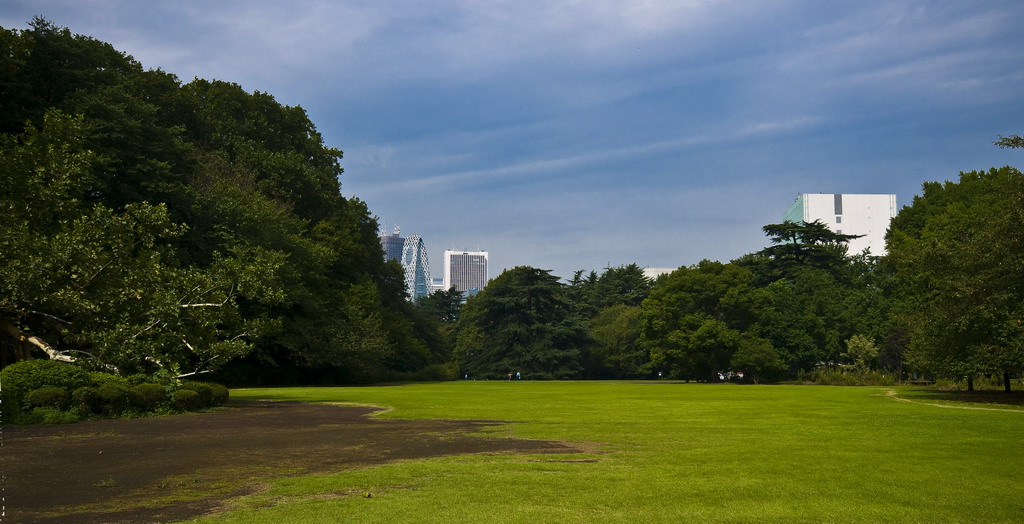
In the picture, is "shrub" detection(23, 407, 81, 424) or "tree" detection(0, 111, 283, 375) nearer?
"shrub" detection(23, 407, 81, 424)

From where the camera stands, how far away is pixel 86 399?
65.6 ft

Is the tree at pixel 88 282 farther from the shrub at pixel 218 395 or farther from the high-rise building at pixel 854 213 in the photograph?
the high-rise building at pixel 854 213

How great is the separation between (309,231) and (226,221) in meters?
17.0

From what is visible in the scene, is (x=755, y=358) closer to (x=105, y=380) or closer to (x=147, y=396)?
(x=147, y=396)

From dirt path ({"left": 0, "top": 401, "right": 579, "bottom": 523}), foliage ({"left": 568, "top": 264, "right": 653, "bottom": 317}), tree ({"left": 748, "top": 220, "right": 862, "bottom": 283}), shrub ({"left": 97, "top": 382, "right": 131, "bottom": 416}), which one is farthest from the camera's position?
foliage ({"left": 568, "top": 264, "right": 653, "bottom": 317})

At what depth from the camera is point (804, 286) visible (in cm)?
7550

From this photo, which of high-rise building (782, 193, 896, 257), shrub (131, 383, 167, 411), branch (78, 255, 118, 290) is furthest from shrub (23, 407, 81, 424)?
high-rise building (782, 193, 896, 257)

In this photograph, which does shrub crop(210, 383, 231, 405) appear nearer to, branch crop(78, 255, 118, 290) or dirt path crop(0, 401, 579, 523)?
dirt path crop(0, 401, 579, 523)

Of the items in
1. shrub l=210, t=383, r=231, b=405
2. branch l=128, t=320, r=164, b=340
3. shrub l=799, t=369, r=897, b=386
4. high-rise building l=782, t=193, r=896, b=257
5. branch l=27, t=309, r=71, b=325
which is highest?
high-rise building l=782, t=193, r=896, b=257

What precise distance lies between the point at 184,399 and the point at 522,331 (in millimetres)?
70577

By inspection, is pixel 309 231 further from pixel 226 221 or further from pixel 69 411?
pixel 69 411

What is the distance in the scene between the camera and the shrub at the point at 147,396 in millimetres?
21516

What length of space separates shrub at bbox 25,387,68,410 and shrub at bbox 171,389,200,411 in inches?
163

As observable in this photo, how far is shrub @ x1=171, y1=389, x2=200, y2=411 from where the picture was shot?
2339cm
